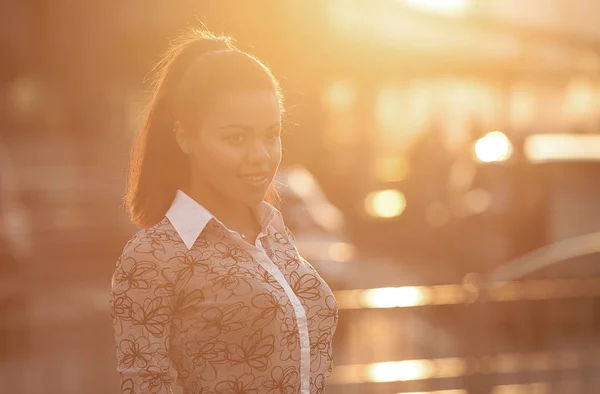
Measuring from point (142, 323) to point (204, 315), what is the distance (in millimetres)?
140

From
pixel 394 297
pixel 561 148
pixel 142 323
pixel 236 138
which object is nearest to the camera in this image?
pixel 142 323

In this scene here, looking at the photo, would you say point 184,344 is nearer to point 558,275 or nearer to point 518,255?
point 558,275

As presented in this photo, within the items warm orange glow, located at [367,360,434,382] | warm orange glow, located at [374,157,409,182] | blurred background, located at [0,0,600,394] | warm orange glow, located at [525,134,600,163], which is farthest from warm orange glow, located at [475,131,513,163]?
warm orange glow, located at [367,360,434,382]

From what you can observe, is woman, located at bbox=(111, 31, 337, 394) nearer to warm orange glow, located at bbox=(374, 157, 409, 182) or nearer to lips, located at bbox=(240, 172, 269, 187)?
lips, located at bbox=(240, 172, 269, 187)

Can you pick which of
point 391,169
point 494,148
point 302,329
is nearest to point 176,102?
point 302,329

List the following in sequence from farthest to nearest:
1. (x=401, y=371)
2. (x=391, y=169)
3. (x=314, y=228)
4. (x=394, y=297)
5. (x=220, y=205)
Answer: (x=391, y=169) → (x=314, y=228) → (x=401, y=371) → (x=394, y=297) → (x=220, y=205)

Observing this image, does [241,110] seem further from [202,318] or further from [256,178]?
[202,318]

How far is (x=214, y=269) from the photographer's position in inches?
78.7

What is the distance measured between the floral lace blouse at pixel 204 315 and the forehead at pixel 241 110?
231mm

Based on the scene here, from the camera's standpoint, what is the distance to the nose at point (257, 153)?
200 cm

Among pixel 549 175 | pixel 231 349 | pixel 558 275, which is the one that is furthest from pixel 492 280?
pixel 549 175

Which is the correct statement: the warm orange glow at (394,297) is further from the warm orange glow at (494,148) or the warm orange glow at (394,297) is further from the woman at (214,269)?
the warm orange glow at (494,148)

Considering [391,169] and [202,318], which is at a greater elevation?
[391,169]

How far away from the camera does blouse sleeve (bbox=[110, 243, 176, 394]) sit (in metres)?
1.90
